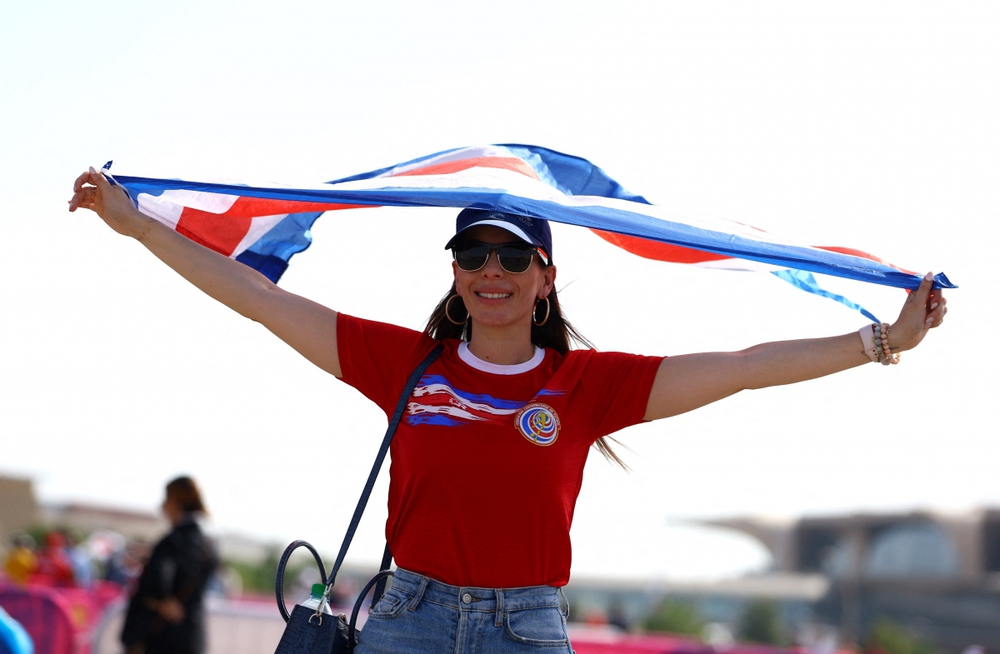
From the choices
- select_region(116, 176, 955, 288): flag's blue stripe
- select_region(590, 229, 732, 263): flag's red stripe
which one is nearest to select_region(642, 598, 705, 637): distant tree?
select_region(590, 229, 732, 263): flag's red stripe

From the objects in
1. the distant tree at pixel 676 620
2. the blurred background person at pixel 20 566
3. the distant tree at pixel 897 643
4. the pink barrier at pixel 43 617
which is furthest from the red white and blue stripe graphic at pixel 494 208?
the distant tree at pixel 676 620

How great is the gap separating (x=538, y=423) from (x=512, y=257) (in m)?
0.46

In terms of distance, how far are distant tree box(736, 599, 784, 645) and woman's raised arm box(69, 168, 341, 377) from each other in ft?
129

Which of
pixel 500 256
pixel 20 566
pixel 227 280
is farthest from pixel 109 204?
pixel 20 566

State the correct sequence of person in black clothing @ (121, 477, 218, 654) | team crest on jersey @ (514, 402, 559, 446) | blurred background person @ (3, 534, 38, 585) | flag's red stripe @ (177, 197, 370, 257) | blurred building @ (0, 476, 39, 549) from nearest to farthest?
team crest on jersey @ (514, 402, 559, 446)
flag's red stripe @ (177, 197, 370, 257)
person in black clothing @ (121, 477, 218, 654)
blurred background person @ (3, 534, 38, 585)
blurred building @ (0, 476, 39, 549)

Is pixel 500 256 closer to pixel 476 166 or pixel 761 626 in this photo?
pixel 476 166

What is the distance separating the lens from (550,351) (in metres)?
3.22

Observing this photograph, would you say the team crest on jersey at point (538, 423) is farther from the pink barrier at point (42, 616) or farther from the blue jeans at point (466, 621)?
the pink barrier at point (42, 616)

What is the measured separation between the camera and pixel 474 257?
3.04 metres

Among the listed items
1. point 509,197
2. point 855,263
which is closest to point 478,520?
point 509,197

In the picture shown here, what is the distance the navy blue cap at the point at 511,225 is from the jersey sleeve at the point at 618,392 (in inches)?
14.3

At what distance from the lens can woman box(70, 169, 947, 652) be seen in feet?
9.16

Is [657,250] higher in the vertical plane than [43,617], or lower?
higher

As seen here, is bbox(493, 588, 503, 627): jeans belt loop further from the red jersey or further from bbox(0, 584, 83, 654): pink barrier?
bbox(0, 584, 83, 654): pink barrier
